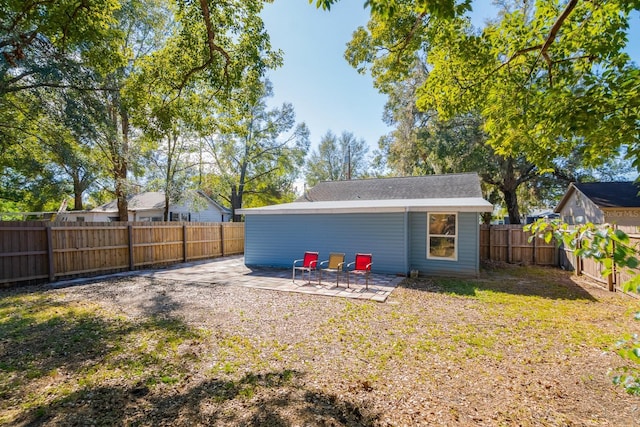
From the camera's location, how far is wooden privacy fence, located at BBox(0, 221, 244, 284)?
8594 mm

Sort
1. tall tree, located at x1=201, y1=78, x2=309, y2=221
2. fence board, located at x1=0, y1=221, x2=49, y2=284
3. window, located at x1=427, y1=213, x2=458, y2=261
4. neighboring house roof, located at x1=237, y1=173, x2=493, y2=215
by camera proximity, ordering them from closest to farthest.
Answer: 1. fence board, located at x1=0, y1=221, x2=49, y2=284
2. window, located at x1=427, y1=213, x2=458, y2=261
3. neighboring house roof, located at x1=237, y1=173, x2=493, y2=215
4. tall tree, located at x1=201, y1=78, x2=309, y2=221

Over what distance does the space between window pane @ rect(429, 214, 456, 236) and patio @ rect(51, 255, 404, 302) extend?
2161 mm

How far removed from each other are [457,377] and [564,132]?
12.8 feet

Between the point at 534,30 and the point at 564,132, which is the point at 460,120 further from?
the point at 564,132

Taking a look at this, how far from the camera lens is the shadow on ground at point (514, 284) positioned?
26.1 feet

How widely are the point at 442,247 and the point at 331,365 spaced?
7.47 m

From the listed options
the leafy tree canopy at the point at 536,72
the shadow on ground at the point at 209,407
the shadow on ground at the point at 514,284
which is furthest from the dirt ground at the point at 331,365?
the leafy tree canopy at the point at 536,72

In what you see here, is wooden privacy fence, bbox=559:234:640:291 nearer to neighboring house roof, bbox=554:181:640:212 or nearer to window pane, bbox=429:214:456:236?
neighboring house roof, bbox=554:181:640:212

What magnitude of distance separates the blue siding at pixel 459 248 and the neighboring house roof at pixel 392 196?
584 mm

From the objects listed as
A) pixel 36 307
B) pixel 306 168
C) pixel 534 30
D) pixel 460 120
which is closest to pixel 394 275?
pixel 534 30

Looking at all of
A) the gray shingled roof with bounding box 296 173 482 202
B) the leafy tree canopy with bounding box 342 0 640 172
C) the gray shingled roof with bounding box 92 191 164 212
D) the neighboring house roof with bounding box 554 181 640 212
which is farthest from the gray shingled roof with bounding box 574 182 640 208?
the gray shingled roof with bounding box 92 191 164 212

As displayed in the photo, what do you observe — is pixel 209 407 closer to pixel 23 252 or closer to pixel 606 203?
pixel 23 252

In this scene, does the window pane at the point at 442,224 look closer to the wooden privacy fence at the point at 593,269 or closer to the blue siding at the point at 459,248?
the blue siding at the point at 459,248

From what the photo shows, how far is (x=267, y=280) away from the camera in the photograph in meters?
9.70
